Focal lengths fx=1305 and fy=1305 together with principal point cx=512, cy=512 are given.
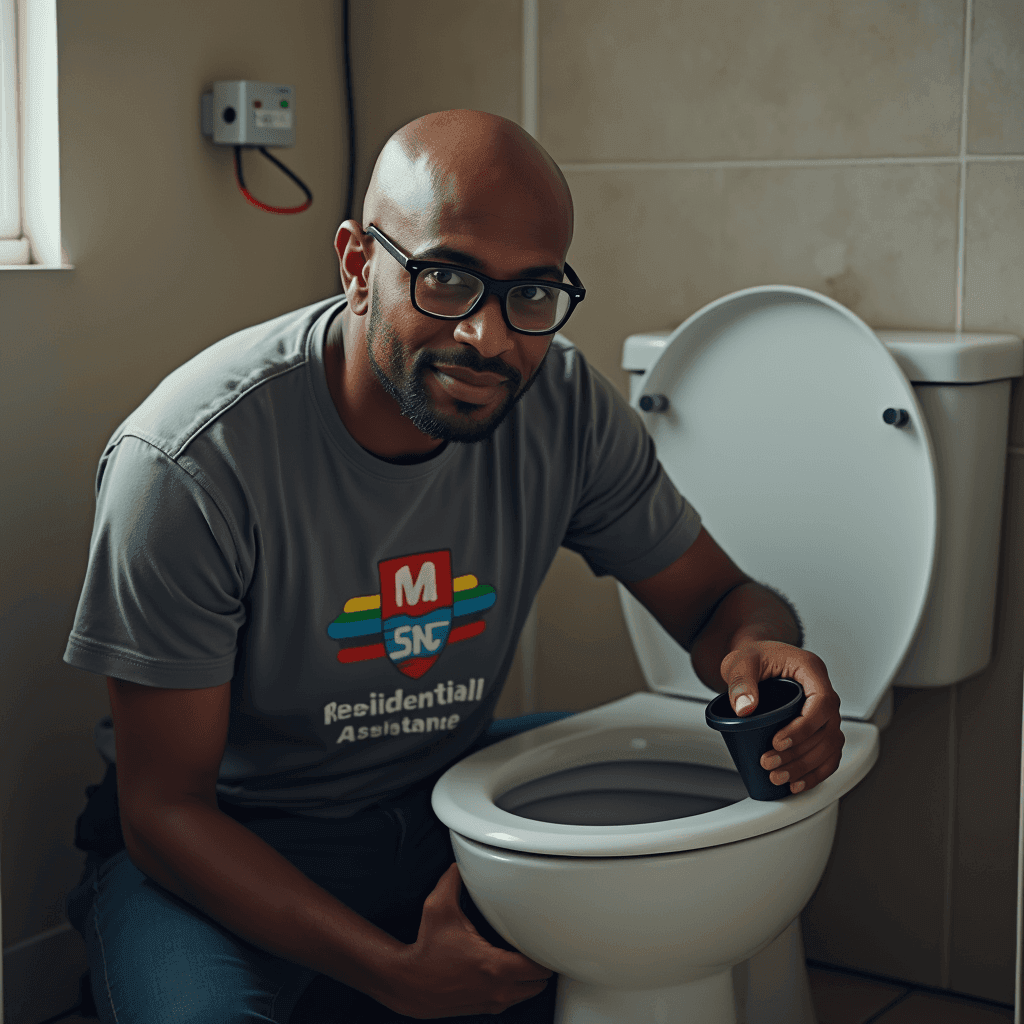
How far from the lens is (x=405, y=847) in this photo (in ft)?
4.17

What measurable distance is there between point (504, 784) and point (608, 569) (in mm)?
283

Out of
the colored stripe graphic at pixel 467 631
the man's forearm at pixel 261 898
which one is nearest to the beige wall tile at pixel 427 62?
the colored stripe graphic at pixel 467 631

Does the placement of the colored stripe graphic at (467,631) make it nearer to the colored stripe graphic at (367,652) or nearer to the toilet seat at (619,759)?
the colored stripe graphic at (367,652)

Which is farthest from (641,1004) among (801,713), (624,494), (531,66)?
(531,66)

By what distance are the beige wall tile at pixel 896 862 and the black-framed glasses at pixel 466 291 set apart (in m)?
0.74

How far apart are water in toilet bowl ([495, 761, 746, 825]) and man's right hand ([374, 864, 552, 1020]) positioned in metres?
0.19

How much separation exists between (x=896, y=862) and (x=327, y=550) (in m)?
0.86

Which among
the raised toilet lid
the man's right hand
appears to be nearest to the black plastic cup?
the man's right hand

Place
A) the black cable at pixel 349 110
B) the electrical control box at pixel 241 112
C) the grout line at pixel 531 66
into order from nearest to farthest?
the electrical control box at pixel 241 112 < the grout line at pixel 531 66 < the black cable at pixel 349 110

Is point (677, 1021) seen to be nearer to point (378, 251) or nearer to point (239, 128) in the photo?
point (378, 251)

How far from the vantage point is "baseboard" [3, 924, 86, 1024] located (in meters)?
1.47

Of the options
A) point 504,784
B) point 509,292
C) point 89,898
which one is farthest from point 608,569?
point 89,898

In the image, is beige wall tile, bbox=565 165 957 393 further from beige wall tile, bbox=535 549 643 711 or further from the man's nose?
the man's nose

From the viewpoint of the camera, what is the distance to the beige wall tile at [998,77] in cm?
141
